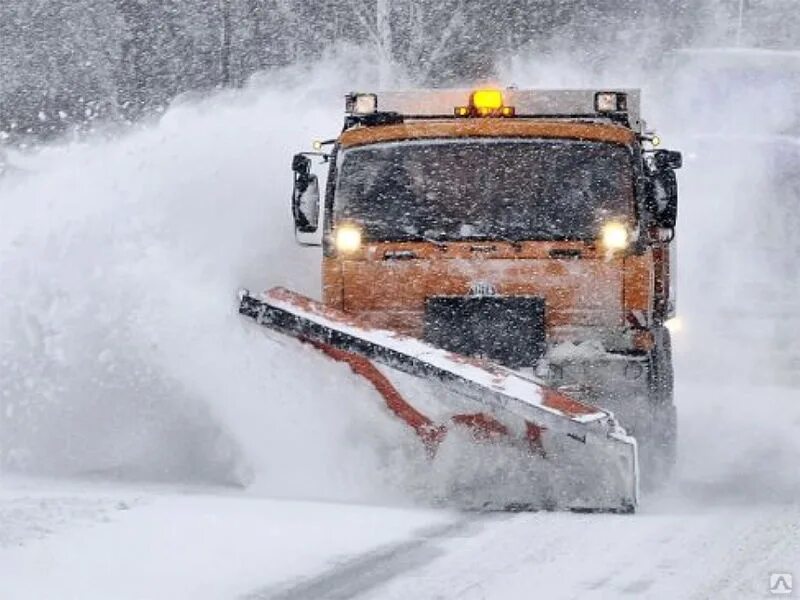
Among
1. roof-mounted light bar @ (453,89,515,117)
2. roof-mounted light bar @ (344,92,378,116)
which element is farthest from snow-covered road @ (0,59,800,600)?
roof-mounted light bar @ (453,89,515,117)

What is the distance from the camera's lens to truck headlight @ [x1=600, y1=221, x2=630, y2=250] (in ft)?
31.3

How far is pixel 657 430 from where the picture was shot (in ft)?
32.1

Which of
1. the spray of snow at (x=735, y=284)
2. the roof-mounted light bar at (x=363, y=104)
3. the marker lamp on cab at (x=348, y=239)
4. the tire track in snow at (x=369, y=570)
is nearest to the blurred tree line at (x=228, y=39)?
the spray of snow at (x=735, y=284)

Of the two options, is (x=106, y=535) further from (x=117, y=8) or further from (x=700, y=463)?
(x=117, y=8)

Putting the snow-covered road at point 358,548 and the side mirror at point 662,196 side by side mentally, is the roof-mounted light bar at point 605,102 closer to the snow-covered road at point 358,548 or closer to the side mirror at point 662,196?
the side mirror at point 662,196

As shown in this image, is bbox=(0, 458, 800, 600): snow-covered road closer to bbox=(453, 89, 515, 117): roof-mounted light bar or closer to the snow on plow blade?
the snow on plow blade

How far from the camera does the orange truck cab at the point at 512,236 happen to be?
9453 millimetres

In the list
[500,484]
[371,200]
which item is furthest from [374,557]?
[371,200]

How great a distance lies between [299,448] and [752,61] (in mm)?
14268

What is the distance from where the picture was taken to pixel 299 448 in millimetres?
8844

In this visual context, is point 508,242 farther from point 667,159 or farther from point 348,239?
point 667,159

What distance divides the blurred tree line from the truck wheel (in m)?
21.2

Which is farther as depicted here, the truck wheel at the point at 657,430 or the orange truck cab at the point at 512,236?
the truck wheel at the point at 657,430

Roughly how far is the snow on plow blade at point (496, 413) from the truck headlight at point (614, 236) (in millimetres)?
1323
